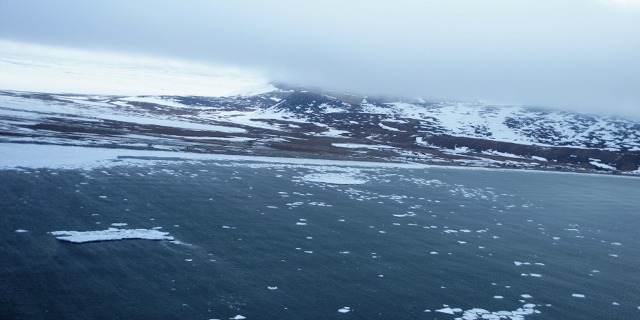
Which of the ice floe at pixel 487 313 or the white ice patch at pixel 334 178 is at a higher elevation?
the ice floe at pixel 487 313

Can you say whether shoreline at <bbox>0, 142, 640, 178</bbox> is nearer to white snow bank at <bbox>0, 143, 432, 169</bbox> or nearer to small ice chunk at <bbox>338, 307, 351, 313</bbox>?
white snow bank at <bbox>0, 143, 432, 169</bbox>

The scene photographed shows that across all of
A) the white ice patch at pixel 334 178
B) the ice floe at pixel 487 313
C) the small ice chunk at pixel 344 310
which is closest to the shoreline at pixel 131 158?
the white ice patch at pixel 334 178

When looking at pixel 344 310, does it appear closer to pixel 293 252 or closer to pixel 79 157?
pixel 293 252

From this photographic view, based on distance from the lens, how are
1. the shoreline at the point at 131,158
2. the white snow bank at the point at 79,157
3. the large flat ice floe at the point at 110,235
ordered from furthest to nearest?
the shoreline at the point at 131,158 → the white snow bank at the point at 79,157 → the large flat ice floe at the point at 110,235

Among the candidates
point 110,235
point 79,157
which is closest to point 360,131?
point 79,157

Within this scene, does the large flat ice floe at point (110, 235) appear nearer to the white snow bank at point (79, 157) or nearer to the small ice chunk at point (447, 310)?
the small ice chunk at point (447, 310)

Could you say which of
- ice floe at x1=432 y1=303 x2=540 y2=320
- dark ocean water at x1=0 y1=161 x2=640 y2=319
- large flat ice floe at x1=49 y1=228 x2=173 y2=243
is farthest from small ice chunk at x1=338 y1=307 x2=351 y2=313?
large flat ice floe at x1=49 y1=228 x2=173 y2=243

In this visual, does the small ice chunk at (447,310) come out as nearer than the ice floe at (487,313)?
No
